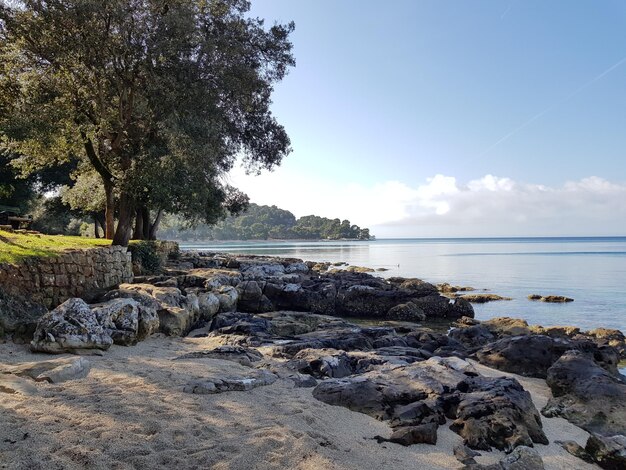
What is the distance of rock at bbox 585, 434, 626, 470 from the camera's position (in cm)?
497

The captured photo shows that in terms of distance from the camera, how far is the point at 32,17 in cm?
1471

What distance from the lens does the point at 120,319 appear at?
8773mm

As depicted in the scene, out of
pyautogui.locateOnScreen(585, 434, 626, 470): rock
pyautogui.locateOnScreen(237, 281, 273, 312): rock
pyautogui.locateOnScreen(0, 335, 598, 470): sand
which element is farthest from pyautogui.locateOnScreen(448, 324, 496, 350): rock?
pyautogui.locateOnScreen(237, 281, 273, 312): rock

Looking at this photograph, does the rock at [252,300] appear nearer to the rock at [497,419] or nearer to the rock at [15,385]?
the rock at [15,385]

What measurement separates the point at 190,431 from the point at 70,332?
4148 mm

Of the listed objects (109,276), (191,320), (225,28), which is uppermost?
(225,28)

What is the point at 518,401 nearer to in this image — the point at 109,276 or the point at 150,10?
the point at 109,276

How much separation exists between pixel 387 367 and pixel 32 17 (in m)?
16.1

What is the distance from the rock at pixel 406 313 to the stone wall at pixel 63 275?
398 inches

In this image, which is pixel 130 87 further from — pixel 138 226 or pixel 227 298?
pixel 138 226

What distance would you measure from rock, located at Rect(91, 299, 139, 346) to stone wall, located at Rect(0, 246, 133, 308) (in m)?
2.22

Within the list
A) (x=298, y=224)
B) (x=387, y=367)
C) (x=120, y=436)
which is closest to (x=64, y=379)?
(x=120, y=436)

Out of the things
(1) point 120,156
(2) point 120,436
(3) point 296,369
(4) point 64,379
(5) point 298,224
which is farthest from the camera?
(5) point 298,224

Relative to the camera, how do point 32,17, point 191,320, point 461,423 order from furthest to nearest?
point 32,17
point 191,320
point 461,423
